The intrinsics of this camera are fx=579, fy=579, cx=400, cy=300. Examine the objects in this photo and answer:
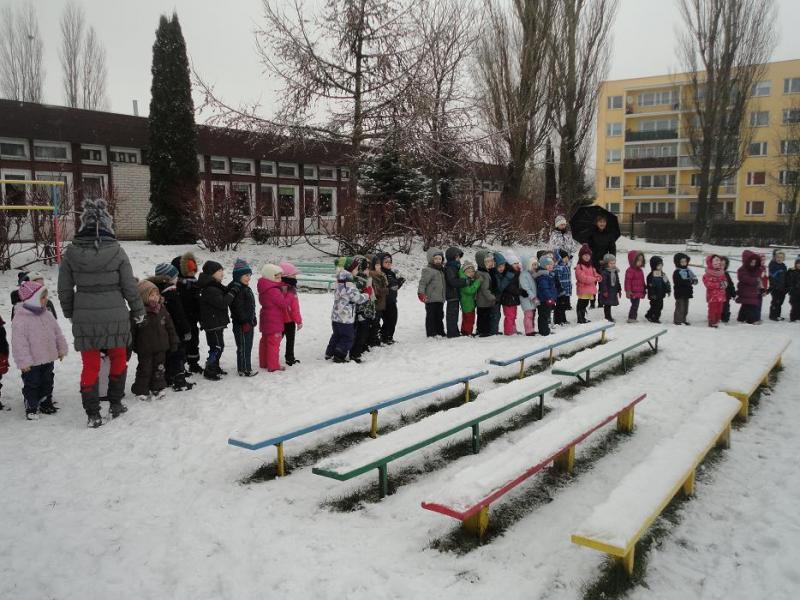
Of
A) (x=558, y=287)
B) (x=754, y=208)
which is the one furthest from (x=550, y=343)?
(x=754, y=208)

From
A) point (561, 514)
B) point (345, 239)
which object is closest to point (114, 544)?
point (561, 514)

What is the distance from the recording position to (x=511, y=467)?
156 inches

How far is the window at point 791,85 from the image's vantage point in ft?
142

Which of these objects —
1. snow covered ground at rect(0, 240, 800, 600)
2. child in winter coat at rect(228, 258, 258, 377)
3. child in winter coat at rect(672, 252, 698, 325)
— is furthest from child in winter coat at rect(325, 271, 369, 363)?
A: child in winter coat at rect(672, 252, 698, 325)

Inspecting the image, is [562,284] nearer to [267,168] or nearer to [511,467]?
[511,467]

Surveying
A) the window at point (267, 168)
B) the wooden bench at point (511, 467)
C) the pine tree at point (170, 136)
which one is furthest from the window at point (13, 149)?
the wooden bench at point (511, 467)

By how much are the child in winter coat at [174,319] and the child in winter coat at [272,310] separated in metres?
0.98

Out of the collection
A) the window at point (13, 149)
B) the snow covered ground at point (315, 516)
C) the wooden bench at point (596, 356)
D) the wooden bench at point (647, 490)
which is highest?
the window at point (13, 149)

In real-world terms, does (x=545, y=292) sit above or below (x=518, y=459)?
above

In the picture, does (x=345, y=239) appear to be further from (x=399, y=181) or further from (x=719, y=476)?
(x=719, y=476)

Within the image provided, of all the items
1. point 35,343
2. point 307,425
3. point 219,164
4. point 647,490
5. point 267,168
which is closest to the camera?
point 647,490

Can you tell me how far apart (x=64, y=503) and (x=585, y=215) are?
35.7 feet

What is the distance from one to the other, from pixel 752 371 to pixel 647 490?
155 inches

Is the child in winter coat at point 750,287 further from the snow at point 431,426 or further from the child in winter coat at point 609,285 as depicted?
the snow at point 431,426
